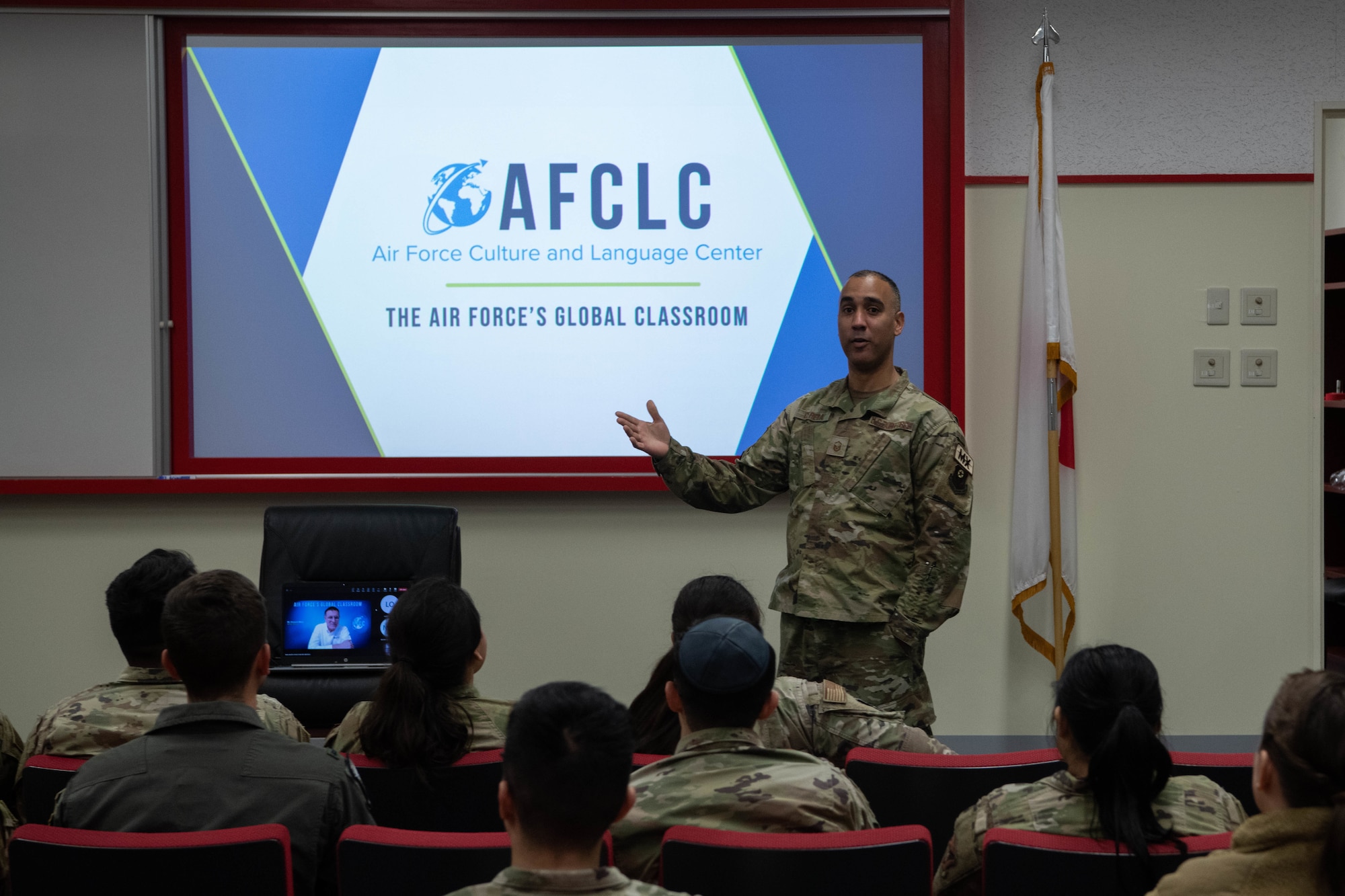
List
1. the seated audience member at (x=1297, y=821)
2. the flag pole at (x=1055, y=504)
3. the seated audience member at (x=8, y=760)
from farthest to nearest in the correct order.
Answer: the flag pole at (x=1055, y=504) < the seated audience member at (x=8, y=760) < the seated audience member at (x=1297, y=821)

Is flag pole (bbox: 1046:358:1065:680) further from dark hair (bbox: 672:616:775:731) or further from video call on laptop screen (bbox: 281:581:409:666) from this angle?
dark hair (bbox: 672:616:775:731)

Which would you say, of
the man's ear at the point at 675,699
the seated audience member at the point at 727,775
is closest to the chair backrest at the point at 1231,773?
the seated audience member at the point at 727,775

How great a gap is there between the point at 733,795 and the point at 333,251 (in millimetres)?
2985

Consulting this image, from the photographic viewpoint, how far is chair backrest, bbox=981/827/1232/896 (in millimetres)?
1359

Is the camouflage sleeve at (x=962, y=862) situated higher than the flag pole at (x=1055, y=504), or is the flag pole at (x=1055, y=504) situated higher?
the flag pole at (x=1055, y=504)

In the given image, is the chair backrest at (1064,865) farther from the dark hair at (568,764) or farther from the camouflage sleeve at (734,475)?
the camouflage sleeve at (734,475)

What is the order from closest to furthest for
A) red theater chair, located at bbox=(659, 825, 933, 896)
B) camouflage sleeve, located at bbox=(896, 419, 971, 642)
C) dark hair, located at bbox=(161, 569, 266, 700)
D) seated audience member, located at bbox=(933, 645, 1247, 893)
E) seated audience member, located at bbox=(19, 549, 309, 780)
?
red theater chair, located at bbox=(659, 825, 933, 896) → seated audience member, located at bbox=(933, 645, 1247, 893) → dark hair, located at bbox=(161, 569, 266, 700) → seated audience member, located at bbox=(19, 549, 309, 780) → camouflage sleeve, located at bbox=(896, 419, 971, 642)

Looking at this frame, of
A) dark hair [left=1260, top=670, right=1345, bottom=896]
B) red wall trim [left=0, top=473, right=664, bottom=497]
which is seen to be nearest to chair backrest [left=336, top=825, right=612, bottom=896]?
dark hair [left=1260, top=670, right=1345, bottom=896]

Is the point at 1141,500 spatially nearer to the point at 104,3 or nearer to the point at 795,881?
the point at 795,881

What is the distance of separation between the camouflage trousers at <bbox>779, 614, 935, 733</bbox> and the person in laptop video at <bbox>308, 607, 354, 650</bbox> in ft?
3.93

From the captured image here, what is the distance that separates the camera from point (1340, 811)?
1.09 metres

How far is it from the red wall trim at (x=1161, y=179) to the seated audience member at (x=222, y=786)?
315 centimetres

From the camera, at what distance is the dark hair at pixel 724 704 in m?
1.59

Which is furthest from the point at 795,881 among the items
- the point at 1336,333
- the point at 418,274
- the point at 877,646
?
the point at 1336,333
